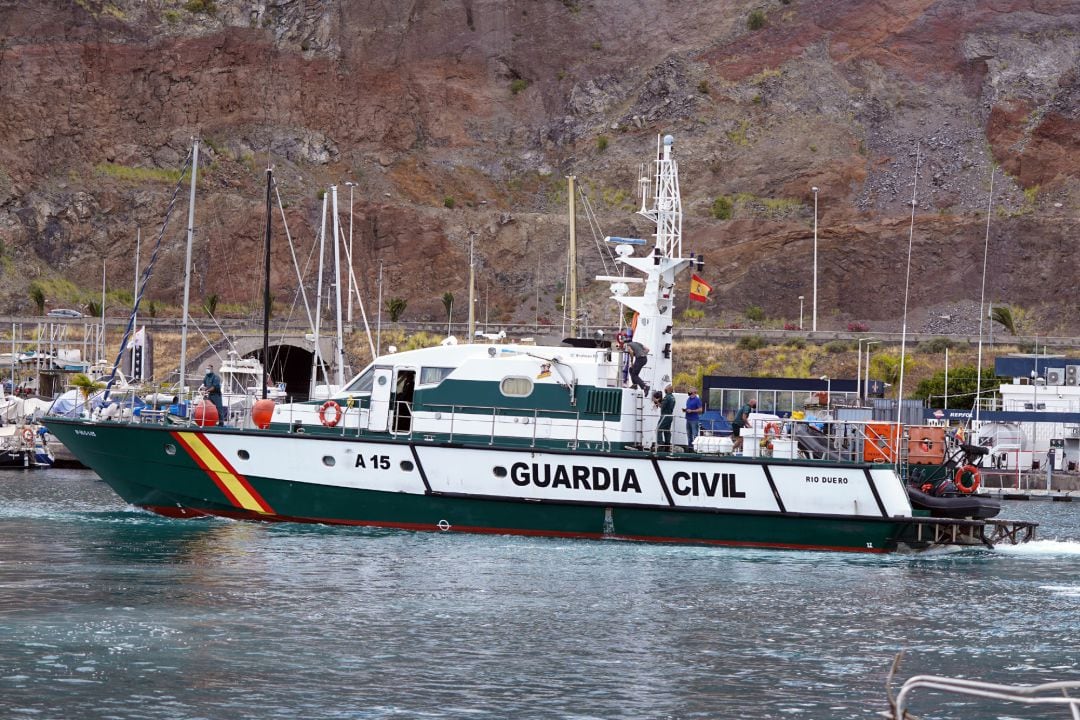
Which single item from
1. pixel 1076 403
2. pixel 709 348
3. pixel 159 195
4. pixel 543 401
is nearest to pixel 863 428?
pixel 543 401

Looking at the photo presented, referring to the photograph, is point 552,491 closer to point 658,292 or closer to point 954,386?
point 658,292

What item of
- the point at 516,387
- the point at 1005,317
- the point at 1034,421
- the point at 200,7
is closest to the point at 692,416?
the point at 516,387

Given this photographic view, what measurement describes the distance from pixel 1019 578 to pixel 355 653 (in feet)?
42.0

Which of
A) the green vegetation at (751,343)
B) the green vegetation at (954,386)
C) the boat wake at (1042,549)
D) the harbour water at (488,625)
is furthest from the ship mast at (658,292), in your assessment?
the green vegetation at (751,343)

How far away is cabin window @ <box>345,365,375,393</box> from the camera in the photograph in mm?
28808

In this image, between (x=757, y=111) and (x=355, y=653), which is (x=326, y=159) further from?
(x=355, y=653)

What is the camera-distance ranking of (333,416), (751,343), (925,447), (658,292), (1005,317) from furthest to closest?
(1005,317) → (751,343) → (658,292) → (925,447) → (333,416)

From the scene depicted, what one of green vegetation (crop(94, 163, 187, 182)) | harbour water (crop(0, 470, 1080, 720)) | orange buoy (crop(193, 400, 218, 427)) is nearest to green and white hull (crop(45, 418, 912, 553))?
harbour water (crop(0, 470, 1080, 720))

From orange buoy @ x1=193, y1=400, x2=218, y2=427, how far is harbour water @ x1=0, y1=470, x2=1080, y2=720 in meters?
1.98

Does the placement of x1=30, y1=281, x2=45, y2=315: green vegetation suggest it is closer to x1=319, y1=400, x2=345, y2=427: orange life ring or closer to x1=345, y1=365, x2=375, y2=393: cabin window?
x1=345, y1=365, x2=375, y2=393: cabin window

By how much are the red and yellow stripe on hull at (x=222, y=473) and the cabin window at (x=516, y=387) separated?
16.1 feet

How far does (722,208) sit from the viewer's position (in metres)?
96.6

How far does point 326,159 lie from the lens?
4122 inches

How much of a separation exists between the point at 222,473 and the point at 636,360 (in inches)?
315
